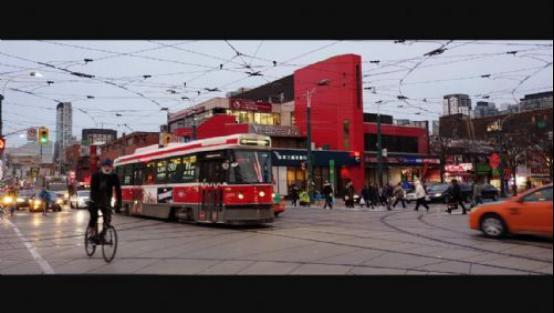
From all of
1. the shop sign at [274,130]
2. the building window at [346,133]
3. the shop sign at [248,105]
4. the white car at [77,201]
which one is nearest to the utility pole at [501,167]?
the white car at [77,201]

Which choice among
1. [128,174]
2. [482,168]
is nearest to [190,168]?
[128,174]

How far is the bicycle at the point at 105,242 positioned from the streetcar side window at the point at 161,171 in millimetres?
6193

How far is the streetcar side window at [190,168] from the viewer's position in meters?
15.7

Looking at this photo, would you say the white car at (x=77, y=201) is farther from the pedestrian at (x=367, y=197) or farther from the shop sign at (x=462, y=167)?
the shop sign at (x=462, y=167)

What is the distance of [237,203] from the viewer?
14750 millimetres

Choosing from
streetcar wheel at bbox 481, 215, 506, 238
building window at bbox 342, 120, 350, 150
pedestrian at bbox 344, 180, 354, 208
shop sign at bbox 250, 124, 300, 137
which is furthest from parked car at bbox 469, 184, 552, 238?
shop sign at bbox 250, 124, 300, 137

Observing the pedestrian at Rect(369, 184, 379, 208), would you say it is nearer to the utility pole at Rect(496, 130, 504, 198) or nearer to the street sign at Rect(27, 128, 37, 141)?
the street sign at Rect(27, 128, 37, 141)

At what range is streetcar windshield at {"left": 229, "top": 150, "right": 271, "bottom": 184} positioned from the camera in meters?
15.0

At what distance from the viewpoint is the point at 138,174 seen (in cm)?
1592
